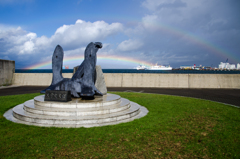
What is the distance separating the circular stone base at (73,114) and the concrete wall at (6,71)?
570 inches

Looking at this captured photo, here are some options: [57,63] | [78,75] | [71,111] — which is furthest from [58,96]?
[57,63]

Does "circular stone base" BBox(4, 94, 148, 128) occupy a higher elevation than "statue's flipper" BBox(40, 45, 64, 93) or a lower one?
lower

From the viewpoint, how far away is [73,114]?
5953 mm

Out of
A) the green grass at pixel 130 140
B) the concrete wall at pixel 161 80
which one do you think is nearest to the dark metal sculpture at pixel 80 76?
the green grass at pixel 130 140

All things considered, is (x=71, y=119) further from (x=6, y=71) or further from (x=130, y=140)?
(x=6, y=71)

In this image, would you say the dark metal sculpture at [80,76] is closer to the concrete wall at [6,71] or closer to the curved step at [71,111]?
the curved step at [71,111]

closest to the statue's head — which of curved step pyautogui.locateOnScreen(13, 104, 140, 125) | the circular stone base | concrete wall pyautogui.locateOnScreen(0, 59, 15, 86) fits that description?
the circular stone base

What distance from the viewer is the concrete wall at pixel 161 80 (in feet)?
57.8

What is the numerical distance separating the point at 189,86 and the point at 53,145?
16843 mm

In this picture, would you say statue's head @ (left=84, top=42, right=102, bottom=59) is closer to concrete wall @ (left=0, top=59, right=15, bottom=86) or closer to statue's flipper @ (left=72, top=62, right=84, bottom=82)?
statue's flipper @ (left=72, top=62, right=84, bottom=82)

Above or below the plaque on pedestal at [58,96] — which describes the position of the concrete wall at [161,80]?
above

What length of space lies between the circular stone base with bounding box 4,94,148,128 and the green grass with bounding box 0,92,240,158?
38 centimetres

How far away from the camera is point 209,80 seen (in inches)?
705

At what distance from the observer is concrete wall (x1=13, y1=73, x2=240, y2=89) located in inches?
694
